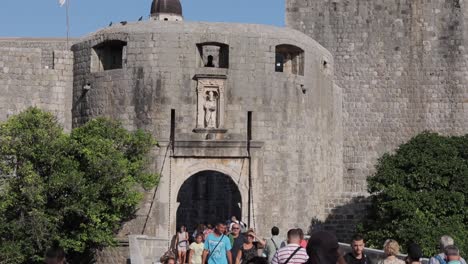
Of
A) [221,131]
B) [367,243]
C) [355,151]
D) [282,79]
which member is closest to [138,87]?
[221,131]

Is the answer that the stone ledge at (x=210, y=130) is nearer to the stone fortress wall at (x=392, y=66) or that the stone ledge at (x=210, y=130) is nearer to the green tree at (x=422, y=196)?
the green tree at (x=422, y=196)

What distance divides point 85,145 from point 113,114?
2167 mm

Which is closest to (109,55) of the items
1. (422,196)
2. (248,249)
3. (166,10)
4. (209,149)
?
(209,149)

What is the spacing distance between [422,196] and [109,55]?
9.51 metres

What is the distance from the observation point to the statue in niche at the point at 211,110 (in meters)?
22.1

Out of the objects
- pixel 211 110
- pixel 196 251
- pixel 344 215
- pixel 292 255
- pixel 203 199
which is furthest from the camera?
pixel 203 199

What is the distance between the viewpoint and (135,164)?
21.1 meters

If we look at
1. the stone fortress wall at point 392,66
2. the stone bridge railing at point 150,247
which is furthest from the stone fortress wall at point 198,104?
the stone fortress wall at point 392,66

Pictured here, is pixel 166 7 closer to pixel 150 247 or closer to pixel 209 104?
pixel 209 104

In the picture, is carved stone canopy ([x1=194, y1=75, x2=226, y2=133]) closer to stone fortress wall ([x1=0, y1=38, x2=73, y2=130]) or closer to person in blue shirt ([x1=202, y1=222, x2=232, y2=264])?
stone fortress wall ([x1=0, y1=38, x2=73, y2=130])

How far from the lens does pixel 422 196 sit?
22.0 meters

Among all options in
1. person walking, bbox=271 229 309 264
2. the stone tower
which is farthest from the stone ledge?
person walking, bbox=271 229 309 264

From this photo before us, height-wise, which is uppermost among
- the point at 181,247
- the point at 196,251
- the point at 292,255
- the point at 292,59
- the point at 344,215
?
the point at 292,59

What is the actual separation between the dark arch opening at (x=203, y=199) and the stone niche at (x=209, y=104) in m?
9.54
